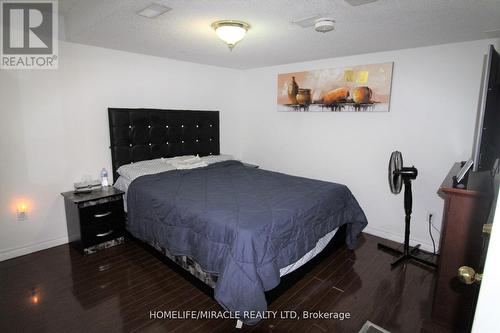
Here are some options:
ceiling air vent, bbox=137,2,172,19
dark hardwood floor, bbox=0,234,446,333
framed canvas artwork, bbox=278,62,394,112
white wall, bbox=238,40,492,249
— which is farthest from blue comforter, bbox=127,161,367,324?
ceiling air vent, bbox=137,2,172,19

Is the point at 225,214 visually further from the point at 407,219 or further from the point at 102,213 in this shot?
the point at 407,219

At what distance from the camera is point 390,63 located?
10.6ft

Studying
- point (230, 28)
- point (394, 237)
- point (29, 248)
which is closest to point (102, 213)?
point (29, 248)

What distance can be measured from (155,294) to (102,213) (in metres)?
1.26

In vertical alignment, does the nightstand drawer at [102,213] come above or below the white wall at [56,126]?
below

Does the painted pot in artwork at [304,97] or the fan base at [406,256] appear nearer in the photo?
the fan base at [406,256]

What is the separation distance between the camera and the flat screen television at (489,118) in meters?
1.68

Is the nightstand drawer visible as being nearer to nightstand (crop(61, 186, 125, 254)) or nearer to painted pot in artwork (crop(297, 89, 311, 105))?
nightstand (crop(61, 186, 125, 254))

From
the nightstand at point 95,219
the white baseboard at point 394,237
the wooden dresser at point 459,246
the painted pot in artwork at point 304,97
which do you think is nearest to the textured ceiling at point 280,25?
the painted pot in artwork at point 304,97

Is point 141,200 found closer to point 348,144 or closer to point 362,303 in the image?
point 362,303

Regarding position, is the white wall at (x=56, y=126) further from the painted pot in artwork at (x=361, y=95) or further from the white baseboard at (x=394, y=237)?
the white baseboard at (x=394, y=237)

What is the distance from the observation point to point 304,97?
4.06 metres

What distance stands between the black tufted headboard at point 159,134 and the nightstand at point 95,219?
497 mm

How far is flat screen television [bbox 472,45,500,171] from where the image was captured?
168 cm
